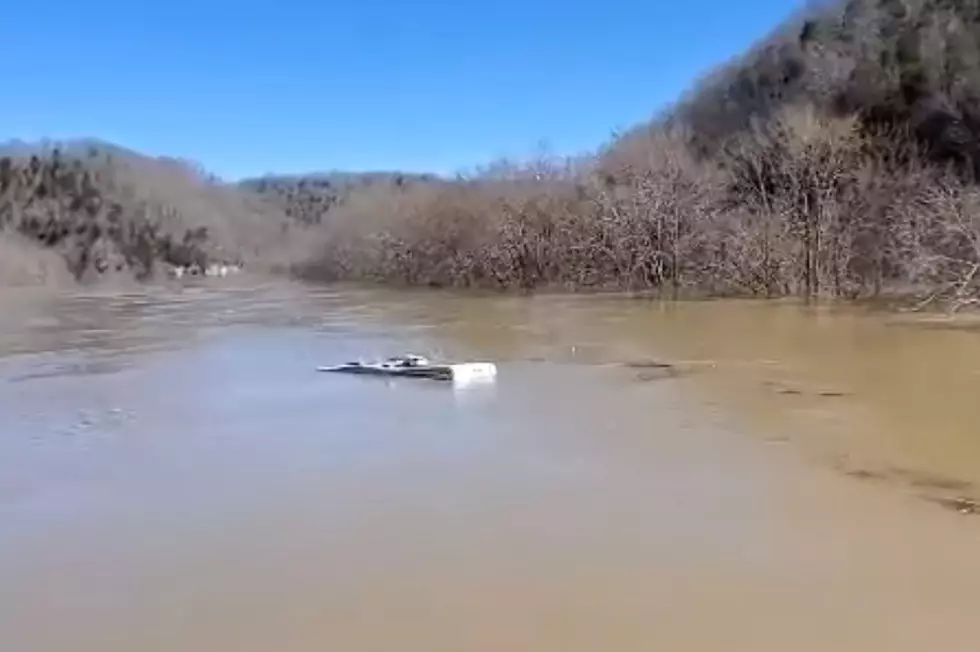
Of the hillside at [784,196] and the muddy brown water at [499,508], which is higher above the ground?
the hillside at [784,196]

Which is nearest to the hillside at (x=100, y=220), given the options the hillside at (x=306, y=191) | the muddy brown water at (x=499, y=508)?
the hillside at (x=306, y=191)

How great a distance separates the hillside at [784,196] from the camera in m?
29.6

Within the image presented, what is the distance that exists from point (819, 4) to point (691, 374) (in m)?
50.5

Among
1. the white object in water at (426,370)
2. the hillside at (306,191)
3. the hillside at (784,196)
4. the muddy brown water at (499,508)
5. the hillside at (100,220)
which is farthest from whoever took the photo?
the hillside at (306,191)

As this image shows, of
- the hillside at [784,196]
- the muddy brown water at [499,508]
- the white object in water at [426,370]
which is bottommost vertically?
the muddy brown water at [499,508]

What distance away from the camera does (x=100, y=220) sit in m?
66.9

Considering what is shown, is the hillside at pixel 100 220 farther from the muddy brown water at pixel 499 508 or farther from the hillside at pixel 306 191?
the muddy brown water at pixel 499 508

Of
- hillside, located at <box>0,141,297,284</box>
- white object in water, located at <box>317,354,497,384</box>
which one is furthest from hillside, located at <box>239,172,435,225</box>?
white object in water, located at <box>317,354,497,384</box>

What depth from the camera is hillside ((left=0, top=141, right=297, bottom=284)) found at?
62.8 m

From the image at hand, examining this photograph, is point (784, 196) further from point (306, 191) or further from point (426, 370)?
point (306, 191)

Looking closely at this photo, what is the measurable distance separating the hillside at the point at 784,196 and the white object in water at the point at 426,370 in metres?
12.8

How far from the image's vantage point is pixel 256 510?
6863 mm

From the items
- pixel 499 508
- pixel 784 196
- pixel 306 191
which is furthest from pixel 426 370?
pixel 306 191

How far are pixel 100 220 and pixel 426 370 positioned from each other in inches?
2360
